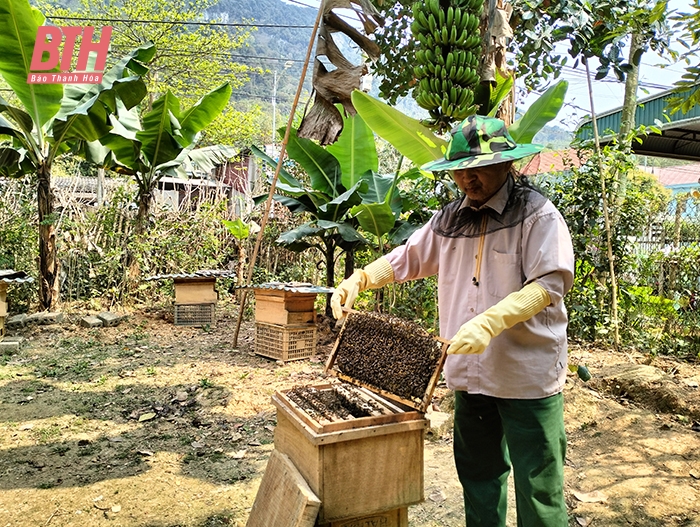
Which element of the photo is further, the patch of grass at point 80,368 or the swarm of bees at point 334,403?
the patch of grass at point 80,368

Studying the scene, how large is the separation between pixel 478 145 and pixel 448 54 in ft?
4.88

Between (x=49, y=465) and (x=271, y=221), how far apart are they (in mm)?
6968

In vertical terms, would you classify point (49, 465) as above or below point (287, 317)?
below

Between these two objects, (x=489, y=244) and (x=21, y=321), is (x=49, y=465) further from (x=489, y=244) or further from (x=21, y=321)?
(x=21, y=321)

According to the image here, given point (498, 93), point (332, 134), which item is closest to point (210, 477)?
point (498, 93)

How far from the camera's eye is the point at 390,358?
213cm

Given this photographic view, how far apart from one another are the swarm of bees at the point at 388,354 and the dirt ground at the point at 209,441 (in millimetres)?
1227

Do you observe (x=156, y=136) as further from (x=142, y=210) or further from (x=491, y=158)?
(x=491, y=158)

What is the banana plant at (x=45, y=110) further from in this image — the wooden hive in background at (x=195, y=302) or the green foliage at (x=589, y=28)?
the green foliage at (x=589, y=28)

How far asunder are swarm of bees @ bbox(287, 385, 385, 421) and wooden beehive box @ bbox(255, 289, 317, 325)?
3.63 metres

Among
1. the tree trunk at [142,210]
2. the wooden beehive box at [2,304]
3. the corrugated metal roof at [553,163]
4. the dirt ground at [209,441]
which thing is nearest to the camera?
the dirt ground at [209,441]

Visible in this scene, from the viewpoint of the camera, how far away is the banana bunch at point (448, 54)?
3.19 metres

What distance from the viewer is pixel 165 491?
124 inches

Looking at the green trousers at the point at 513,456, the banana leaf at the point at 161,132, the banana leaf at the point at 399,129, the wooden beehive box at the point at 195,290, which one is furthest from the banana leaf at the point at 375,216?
the banana leaf at the point at 161,132
